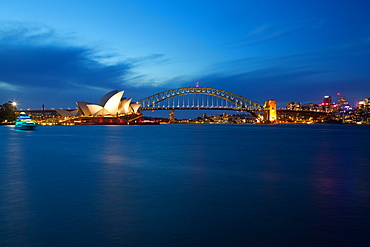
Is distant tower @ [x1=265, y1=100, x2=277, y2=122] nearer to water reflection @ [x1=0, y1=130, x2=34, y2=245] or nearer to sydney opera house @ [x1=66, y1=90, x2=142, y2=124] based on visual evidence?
sydney opera house @ [x1=66, y1=90, x2=142, y2=124]

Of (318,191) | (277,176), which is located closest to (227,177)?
(277,176)

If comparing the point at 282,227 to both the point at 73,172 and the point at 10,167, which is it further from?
the point at 10,167

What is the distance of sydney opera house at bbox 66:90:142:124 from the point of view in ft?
315

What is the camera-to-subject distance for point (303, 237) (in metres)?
6.20

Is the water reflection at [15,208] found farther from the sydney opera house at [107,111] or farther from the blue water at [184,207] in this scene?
the sydney opera house at [107,111]

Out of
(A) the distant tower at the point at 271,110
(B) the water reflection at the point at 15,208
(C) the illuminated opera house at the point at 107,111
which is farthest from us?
(A) the distant tower at the point at 271,110

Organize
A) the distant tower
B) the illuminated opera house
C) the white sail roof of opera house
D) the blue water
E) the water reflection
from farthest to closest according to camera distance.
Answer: the distant tower, the illuminated opera house, the white sail roof of opera house, the water reflection, the blue water

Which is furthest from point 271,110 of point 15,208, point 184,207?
point 15,208

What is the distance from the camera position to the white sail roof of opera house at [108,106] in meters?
93.5

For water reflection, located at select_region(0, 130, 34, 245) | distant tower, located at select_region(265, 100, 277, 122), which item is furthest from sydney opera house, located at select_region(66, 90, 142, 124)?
water reflection, located at select_region(0, 130, 34, 245)

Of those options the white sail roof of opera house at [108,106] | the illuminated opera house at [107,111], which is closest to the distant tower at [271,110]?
the illuminated opera house at [107,111]

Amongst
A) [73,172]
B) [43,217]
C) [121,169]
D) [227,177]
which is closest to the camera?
[43,217]

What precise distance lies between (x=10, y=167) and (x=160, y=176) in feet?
24.4

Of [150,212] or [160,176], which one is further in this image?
[160,176]
